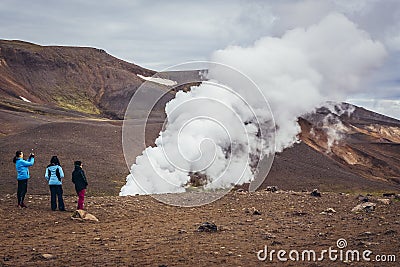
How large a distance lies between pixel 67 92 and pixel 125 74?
771 inches

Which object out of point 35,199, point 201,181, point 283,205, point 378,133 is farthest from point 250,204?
point 378,133

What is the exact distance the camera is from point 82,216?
46.5 feet

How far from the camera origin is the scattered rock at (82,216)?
1411cm

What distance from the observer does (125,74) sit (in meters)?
128

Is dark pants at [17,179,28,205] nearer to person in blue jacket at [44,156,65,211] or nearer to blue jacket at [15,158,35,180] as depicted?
blue jacket at [15,158,35,180]

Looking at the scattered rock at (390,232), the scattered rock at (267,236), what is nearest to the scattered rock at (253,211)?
the scattered rock at (267,236)

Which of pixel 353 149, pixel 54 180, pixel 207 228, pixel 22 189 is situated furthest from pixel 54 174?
pixel 353 149

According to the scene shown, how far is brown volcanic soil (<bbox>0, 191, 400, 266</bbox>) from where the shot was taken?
31.8 feet

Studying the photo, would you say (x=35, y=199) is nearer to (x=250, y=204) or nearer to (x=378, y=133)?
(x=250, y=204)

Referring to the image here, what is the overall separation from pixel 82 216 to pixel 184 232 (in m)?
3.35

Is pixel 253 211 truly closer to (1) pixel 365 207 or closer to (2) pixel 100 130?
(1) pixel 365 207

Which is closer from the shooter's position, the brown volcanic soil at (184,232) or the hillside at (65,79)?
the brown volcanic soil at (184,232)

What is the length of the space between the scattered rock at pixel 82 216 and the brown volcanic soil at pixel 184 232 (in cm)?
18

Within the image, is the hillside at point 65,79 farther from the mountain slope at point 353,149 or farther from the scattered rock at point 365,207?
the scattered rock at point 365,207
